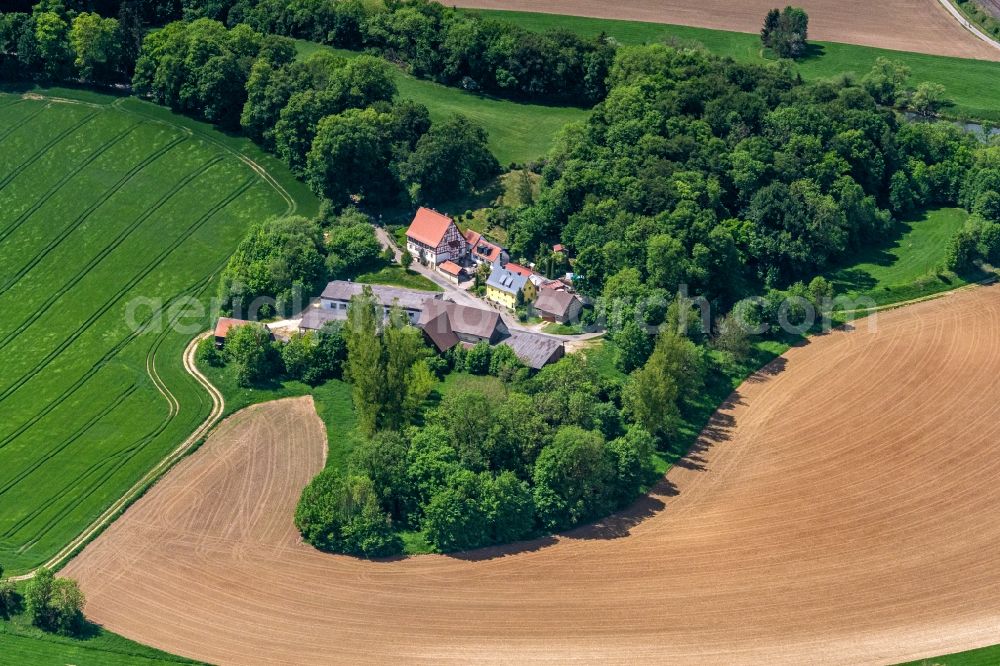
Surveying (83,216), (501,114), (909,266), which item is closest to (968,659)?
(909,266)

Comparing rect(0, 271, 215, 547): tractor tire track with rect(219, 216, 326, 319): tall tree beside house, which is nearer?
rect(0, 271, 215, 547): tractor tire track

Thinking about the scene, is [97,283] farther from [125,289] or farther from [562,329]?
[562,329]

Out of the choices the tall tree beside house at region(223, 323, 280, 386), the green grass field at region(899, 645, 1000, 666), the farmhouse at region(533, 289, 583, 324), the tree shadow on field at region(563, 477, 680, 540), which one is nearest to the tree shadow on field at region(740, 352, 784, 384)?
the tree shadow on field at region(563, 477, 680, 540)

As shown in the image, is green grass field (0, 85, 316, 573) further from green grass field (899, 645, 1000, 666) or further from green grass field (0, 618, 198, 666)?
green grass field (899, 645, 1000, 666)

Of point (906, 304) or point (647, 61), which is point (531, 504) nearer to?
point (906, 304)

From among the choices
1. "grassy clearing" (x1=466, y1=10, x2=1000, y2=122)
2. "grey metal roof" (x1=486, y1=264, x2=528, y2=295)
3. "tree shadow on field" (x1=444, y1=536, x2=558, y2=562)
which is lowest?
"tree shadow on field" (x1=444, y1=536, x2=558, y2=562)

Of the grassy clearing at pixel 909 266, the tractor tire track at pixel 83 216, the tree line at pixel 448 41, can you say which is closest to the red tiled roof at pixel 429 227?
the tractor tire track at pixel 83 216
